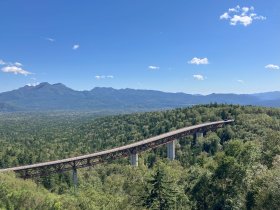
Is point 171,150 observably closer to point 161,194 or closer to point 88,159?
point 88,159

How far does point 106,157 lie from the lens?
111 meters

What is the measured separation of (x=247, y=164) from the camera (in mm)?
59688

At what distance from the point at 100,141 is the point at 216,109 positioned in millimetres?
55850

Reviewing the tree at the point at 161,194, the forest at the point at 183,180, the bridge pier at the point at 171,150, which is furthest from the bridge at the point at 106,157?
the tree at the point at 161,194

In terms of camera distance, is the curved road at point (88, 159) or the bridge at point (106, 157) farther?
the bridge at point (106, 157)

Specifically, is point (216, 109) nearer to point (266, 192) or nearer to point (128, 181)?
point (128, 181)

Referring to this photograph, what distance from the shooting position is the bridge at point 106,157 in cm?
9856

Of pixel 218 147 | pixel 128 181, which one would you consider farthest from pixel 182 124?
pixel 128 181

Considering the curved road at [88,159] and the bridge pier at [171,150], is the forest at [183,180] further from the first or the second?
the curved road at [88,159]

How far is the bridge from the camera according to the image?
98562 mm

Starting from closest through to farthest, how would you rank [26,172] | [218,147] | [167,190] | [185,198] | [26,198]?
1. [167,190]
2. [185,198]
3. [26,198]
4. [26,172]
5. [218,147]

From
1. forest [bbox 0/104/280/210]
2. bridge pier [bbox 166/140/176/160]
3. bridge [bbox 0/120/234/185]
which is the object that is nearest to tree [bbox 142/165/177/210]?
forest [bbox 0/104/280/210]

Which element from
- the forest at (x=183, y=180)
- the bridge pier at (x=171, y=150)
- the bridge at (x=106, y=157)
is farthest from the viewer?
the bridge pier at (x=171, y=150)

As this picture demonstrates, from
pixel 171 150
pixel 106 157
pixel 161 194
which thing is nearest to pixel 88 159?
pixel 106 157
